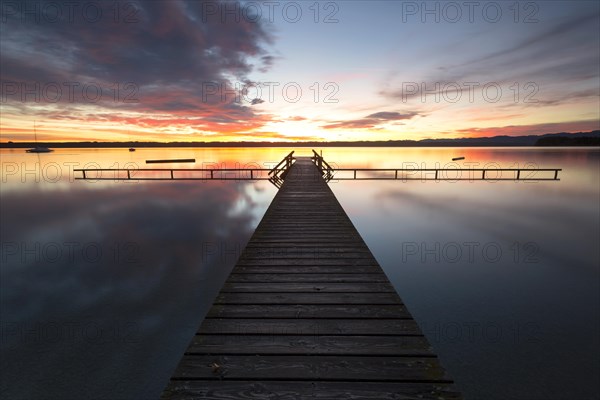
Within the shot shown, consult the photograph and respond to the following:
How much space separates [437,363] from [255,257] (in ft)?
10.6

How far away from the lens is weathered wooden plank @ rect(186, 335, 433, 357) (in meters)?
2.57

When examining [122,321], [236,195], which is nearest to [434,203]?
[236,195]

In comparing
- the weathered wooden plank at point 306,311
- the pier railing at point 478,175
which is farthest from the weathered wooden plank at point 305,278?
the pier railing at point 478,175

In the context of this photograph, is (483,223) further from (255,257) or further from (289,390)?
(289,390)

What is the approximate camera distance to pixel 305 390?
7.20 feet

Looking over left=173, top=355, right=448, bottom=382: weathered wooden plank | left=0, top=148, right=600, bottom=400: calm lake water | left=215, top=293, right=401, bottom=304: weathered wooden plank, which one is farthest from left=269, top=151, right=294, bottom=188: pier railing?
left=173, top=355, right=448, bottom=382: weathered wooden plank

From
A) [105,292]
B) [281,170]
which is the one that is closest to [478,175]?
[281,170]

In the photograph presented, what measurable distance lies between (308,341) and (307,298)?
32.5 inches

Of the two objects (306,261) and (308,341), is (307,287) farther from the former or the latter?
(308,341)

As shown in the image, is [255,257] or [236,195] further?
[236,195]

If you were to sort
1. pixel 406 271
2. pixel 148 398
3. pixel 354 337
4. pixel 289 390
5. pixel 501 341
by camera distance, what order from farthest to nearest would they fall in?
pixel 406 271 → pixel 501 341 → pixel 148 398 → pixel 354 337 → pixel 289 390

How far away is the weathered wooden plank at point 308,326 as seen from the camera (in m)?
2.85

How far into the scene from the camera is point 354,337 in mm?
2779

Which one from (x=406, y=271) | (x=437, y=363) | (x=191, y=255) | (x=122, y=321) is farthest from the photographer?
(x=191, y=255)
